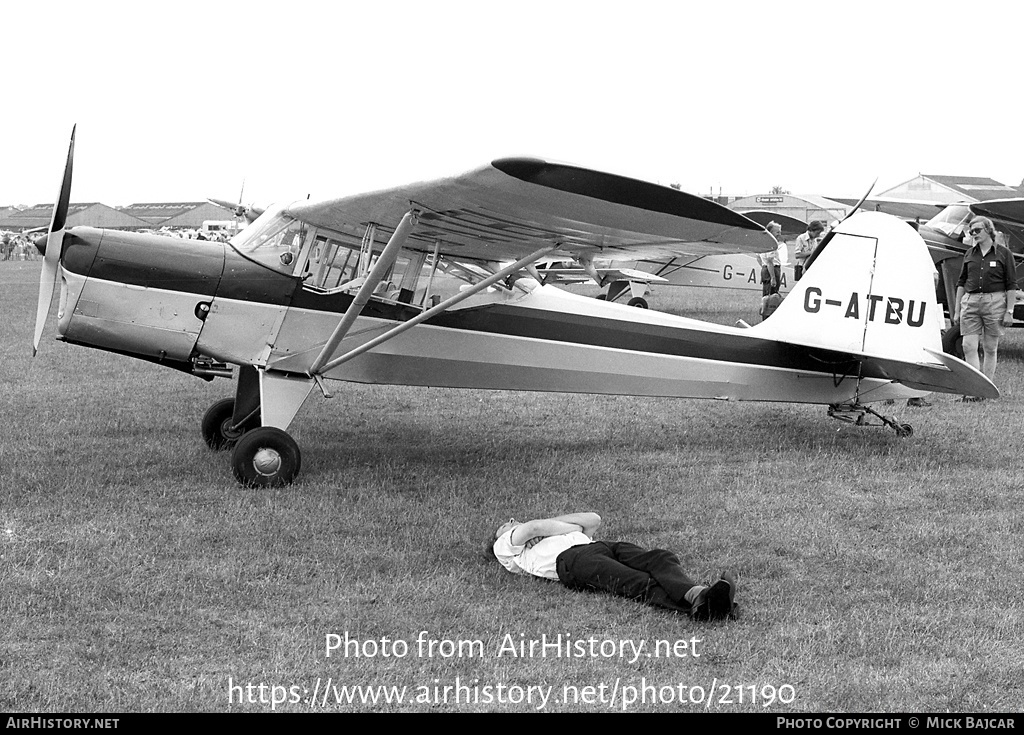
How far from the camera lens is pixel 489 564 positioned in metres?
5.05

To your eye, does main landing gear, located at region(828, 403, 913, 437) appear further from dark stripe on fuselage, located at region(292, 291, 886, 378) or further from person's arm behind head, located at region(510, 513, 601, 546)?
person's arm behind head, located at region(510, 513, 601, 546)

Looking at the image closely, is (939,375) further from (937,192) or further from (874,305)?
(937,192)

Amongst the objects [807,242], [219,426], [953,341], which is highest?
[807,242]

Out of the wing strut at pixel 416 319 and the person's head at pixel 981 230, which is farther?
the person's head at pixel 981 230

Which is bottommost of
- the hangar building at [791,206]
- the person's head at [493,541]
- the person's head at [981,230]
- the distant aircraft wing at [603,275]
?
the person's head at [493,541]

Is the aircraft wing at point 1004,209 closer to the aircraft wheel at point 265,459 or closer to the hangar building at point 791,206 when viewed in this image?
the aircraft wheel at point 265,459

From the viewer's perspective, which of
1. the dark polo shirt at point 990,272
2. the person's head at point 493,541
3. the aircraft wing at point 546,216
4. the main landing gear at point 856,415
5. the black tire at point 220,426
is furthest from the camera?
the dark polo shirt at point 990,272

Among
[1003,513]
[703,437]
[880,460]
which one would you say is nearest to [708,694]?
[1003,513]

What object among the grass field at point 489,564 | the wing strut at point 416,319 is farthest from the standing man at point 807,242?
the wing strut at point 416,319

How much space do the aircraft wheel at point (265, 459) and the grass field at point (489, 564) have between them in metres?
0.15

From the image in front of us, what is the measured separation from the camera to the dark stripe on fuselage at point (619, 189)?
Result: 14.8ft

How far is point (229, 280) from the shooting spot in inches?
270

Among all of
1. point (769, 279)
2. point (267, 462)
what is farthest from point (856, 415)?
Answer: point (769, 279)

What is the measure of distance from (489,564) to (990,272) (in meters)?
7.56
